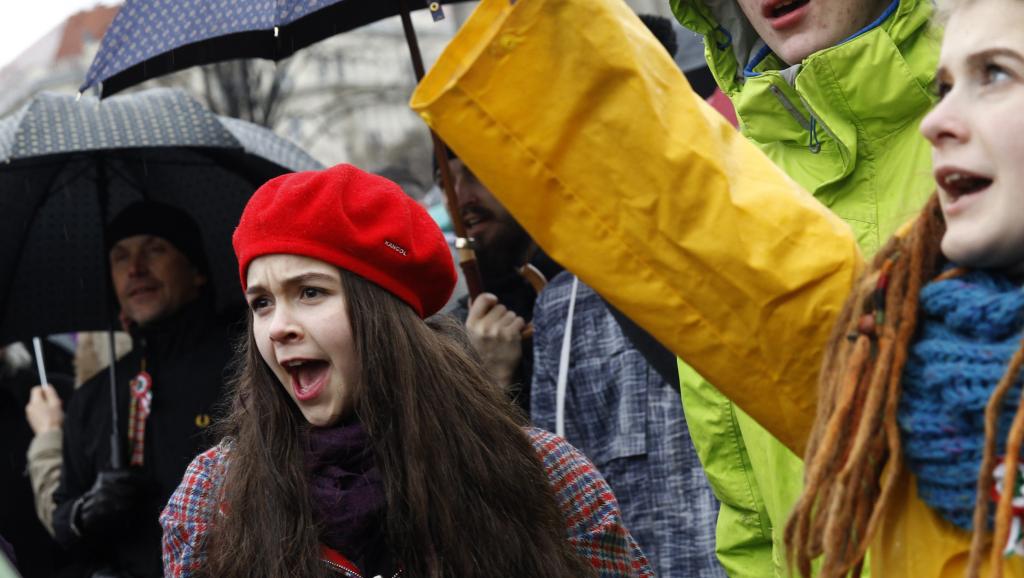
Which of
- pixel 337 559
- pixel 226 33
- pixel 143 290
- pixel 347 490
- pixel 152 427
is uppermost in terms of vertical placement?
pixel 226 33

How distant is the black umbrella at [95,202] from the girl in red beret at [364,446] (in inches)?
93.3

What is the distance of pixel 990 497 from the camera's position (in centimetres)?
173

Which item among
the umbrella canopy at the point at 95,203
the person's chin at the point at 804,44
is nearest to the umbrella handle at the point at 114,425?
the umbrella canopy at the point at 95,203

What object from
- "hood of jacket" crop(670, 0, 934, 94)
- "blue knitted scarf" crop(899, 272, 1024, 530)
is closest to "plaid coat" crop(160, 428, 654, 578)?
"hood of jacket" crop(670, 0, 934, 94)

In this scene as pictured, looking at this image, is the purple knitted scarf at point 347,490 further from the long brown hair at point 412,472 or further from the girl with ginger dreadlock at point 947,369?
the girl with ginger dreadlock at point 947,369

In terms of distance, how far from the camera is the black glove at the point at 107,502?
464cm

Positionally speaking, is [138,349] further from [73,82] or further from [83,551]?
[73,82]

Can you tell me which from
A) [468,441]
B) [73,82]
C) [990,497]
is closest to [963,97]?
[990,497]

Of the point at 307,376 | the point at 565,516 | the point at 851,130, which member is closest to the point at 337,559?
the point at 307,376

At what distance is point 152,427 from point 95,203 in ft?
4.25

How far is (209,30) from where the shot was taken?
436 centimetres

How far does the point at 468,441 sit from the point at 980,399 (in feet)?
4.69

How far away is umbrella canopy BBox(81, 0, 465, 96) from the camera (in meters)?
4.32

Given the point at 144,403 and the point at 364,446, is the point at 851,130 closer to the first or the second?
the point at 364,446
